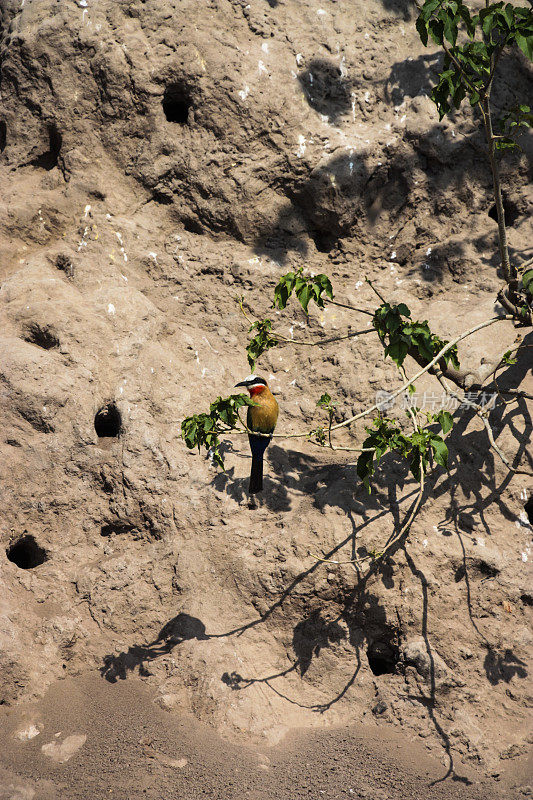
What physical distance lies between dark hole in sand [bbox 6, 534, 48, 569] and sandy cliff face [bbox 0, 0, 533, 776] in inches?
0.9

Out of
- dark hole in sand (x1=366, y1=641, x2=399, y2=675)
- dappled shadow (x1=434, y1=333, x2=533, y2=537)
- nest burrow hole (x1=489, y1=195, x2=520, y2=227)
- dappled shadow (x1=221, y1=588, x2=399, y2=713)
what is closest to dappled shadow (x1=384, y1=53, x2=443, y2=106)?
nest burrow hole (x1=489, y1=195, x2=520, y2=227)

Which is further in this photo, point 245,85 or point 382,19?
point 382,19

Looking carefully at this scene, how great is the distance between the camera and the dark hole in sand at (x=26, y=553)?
417cm

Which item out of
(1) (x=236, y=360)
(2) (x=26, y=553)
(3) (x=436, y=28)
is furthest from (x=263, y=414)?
(3) (x=436, y=28)

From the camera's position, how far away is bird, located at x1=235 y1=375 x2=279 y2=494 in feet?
13.9

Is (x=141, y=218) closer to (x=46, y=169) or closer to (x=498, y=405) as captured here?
(x=46, y=169)

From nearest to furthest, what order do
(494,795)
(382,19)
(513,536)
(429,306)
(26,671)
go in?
(494,795), (26,671), (513,536), (429,306), (382,19)

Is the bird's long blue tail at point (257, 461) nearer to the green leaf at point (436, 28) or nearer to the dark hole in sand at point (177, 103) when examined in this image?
the green leaf at point (436, 28)

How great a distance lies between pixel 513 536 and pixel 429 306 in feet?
7.54

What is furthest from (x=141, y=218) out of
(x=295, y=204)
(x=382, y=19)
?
(x=382, y=19)

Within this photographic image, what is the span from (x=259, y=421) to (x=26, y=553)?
2.03 m

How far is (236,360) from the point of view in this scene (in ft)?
17.3

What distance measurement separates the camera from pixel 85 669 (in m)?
3.87

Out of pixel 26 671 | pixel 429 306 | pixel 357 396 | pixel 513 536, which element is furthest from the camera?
pixel 429 306
